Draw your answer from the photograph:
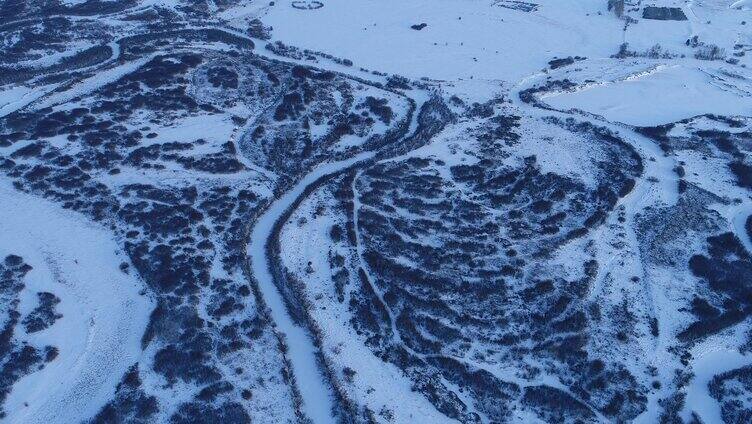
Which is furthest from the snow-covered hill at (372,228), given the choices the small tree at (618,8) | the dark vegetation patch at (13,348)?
the small tree at (618,8)

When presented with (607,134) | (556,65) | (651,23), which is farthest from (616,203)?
(651,23)

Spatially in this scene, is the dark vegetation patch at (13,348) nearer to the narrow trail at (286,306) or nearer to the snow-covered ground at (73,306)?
the snow-covered ground at (73,306)

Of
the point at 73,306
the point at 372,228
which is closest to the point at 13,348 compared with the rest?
the point at 73,306

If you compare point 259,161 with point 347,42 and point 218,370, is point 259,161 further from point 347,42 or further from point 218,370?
point 347,42

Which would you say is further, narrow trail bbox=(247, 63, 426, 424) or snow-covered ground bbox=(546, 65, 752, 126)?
snow-covered ground bbox=(546, 65, 752, 126)

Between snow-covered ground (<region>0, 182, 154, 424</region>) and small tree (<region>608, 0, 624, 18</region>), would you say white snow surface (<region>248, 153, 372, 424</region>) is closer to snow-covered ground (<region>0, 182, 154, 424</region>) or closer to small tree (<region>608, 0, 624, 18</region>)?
snow-covered ground (<region>0, 182, 154, 424</region>)

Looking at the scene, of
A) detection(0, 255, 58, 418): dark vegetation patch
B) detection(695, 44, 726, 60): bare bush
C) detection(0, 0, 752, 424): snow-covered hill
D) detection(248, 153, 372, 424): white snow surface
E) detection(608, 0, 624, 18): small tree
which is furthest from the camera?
detection(608, 0, 624, 18): small tree

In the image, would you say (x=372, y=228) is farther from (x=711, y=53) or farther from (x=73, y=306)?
(x=711, y=53)

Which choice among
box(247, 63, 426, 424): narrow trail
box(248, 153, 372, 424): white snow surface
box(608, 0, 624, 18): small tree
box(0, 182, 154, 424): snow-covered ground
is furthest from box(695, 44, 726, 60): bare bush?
box(0, 182, 154, 424): snow-covered ground
